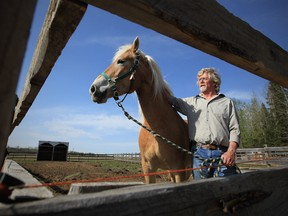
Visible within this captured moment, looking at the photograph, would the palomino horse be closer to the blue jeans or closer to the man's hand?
the blue jeans

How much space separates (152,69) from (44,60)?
1.68m

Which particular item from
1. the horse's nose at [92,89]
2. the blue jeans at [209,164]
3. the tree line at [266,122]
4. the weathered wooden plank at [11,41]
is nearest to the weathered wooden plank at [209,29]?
the weathered wooden plank at [11,41]

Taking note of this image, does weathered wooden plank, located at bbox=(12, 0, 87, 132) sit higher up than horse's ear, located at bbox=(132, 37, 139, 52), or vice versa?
horse's ear, located at bbox=(132, 37, 139, 52)

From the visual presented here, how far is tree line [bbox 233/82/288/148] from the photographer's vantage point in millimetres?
26922

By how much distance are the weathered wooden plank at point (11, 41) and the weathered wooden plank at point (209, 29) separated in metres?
0.39

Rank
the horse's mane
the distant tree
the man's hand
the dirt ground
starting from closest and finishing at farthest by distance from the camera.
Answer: the man's hand, the horse's mane, the dirt ground, the distant tree

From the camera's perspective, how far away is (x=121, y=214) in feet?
2.10

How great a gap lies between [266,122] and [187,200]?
33306 mm

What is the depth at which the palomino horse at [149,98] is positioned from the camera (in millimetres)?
2562

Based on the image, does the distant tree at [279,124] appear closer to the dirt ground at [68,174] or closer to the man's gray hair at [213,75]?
the dirt ground at [68,174]

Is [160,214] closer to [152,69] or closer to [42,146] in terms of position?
[152,69]

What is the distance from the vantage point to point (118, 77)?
2594 millimetres

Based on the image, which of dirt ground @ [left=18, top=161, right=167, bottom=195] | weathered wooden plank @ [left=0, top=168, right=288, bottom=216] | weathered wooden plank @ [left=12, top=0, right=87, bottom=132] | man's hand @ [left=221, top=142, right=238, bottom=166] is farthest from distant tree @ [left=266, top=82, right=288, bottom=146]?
weathered wooden plank @ [left=12, top=0, right=87, bottom=132]

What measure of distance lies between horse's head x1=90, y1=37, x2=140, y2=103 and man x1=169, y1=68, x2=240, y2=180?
2.80 feet
